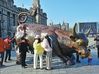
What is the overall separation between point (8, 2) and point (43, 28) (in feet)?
A: 204

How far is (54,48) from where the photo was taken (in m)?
18.0

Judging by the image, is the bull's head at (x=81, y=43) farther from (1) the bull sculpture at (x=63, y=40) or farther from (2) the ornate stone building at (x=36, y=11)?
(2) the ornate stone building at (x=36, y=11)

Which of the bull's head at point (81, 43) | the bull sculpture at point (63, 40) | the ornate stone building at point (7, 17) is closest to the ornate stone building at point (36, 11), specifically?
the bull sculpture at point (63, 40)

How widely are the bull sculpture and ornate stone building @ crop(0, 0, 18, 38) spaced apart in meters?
50.9

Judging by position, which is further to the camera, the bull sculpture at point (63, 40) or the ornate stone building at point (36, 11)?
the ornate stone building at point (36, 11)

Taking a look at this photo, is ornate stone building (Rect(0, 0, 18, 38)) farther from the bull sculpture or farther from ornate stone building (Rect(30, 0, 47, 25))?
the bull sculpture

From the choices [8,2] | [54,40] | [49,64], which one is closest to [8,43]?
[54,40]

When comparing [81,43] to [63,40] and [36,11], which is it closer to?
[63,40]

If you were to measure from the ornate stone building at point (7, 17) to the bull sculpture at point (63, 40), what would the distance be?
5092cm

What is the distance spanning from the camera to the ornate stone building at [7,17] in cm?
7212

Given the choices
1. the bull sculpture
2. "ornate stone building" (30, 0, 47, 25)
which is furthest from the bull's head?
"ornate stone building" (30, 0, 47, 25)

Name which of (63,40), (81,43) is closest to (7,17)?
(63,40)

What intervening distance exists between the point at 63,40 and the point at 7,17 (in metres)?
60.2

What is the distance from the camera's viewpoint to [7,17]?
77500 mm
